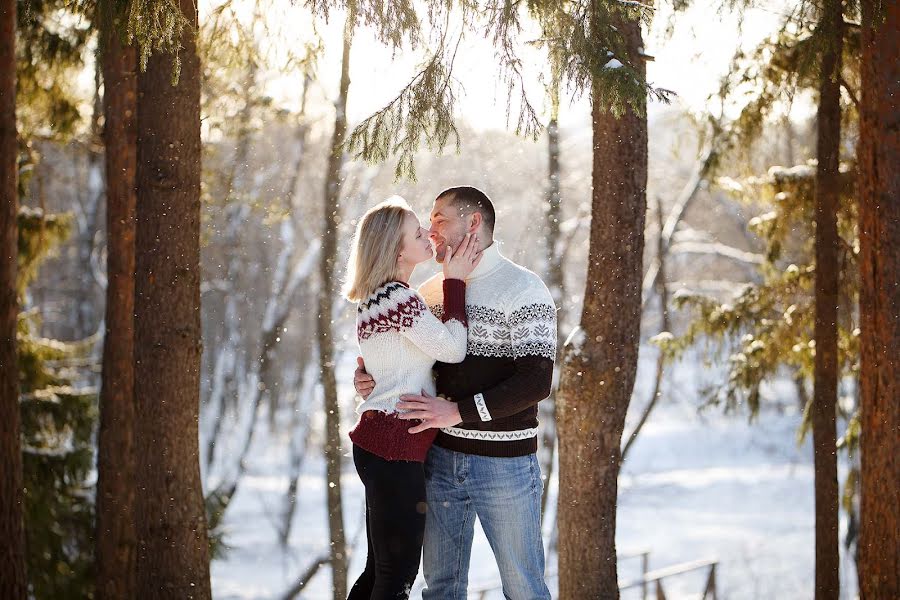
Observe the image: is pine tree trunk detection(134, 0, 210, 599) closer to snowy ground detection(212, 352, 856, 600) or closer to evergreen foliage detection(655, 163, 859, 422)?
evergreen foliage detection(655, 163, 859, 422)

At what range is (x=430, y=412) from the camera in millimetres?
3273

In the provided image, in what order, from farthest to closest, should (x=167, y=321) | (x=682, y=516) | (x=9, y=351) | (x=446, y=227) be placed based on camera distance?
(x=682, y=516), (x=9, y=351), (x=167, y=321), (x=446, y=227)

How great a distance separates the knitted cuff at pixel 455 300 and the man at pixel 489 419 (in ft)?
0.24

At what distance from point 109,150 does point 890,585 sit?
5927mm

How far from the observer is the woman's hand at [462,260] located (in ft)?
11.2

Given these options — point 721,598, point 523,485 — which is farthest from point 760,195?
point 721,598

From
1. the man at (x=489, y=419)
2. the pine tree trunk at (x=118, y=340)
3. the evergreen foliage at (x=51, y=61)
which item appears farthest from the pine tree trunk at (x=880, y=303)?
the evergreen foliage at (x=51, y=61)

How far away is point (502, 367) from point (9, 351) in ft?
10.3

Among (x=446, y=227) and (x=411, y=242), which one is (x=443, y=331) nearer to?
(x=411, y=242)

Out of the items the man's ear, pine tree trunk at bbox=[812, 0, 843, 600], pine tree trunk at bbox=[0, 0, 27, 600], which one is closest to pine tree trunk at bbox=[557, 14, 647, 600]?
the man's ear

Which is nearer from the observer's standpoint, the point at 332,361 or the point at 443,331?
the point at 443,331

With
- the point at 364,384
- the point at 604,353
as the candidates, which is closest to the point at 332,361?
the point at 604,353

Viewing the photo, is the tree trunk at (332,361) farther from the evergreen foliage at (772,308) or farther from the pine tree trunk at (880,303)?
the pine tree trunk at (880,303)

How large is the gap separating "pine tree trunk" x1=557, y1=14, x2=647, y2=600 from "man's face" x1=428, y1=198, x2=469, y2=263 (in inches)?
50.9
